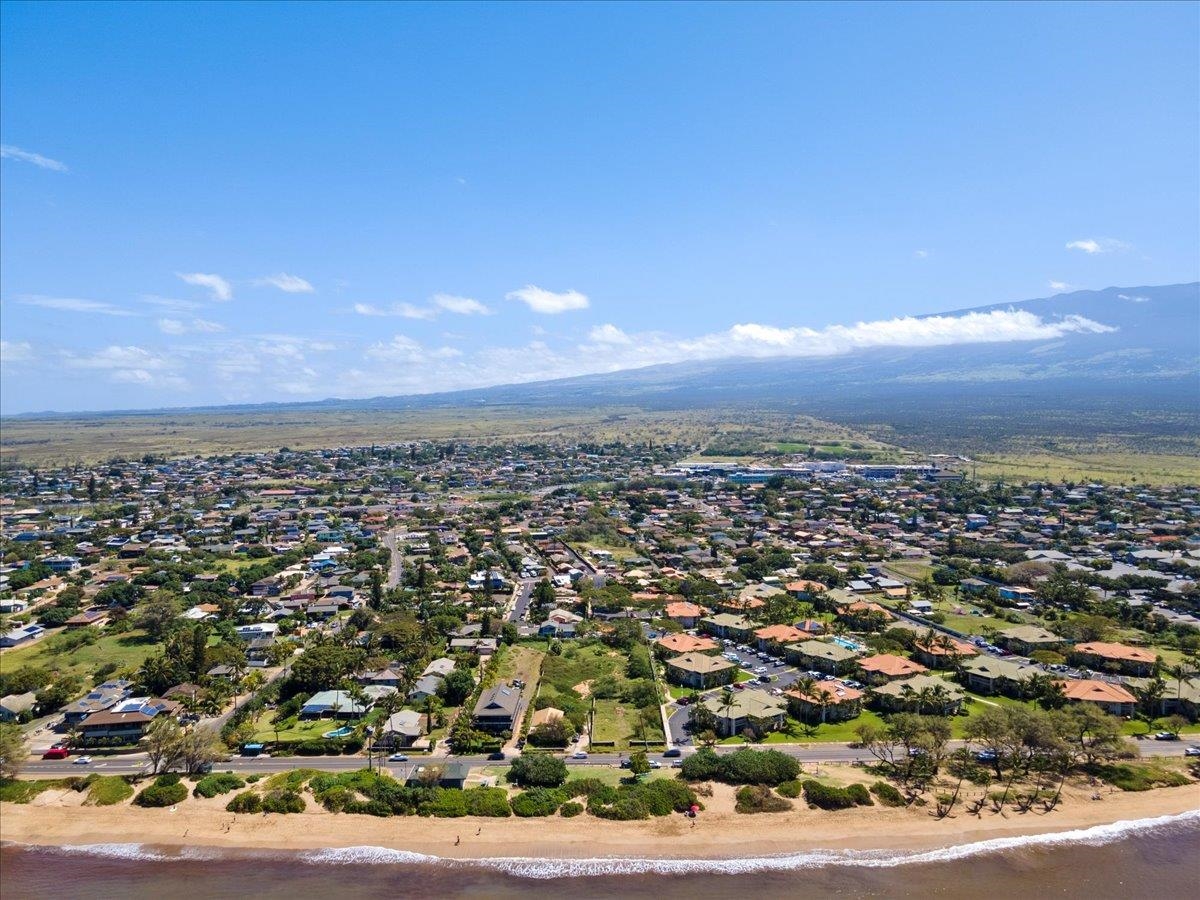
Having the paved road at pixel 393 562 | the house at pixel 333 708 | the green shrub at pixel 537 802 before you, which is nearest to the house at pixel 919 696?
the green shrub at pixel 537 802

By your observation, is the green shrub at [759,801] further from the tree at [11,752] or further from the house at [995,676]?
the tree at [11,752]

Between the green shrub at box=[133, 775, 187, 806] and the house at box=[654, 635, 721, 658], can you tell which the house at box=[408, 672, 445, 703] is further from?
the house at box=[654, 635, 721, 658]

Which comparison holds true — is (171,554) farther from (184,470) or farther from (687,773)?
(184,470)

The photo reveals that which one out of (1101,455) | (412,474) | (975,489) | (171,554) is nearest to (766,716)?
(171,554)

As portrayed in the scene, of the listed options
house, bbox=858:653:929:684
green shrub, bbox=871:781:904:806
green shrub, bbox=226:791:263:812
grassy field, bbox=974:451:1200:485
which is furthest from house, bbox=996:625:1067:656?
grassy field, bbox=974:451:1200:485

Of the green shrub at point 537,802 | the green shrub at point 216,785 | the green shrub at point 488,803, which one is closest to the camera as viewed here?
the green shrub at point 537,802

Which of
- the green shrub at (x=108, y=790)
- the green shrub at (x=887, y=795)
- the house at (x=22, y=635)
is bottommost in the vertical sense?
the green shrub at (x=887, y=795)

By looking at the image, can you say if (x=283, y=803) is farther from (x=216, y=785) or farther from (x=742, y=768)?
(x=742, y=768)
